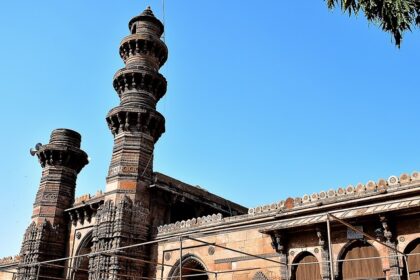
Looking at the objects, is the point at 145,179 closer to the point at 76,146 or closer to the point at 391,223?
the point at 76,146

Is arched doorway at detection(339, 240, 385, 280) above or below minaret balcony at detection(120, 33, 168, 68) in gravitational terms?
below

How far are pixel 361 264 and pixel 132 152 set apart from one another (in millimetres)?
10124

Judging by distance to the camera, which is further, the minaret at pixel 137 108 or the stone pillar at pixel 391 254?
the minaret at pixel 137 108

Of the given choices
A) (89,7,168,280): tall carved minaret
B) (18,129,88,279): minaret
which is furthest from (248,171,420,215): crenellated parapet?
(18,129,88,279): minaret

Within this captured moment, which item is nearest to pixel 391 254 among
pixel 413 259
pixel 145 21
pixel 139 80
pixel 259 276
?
pixel 413 259

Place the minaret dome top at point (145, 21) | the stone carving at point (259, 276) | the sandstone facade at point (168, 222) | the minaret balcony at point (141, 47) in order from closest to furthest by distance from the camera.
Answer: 1. the sandstone facade at point (168, 222)
2. the stone carving at point (259, 276)
3. the minaret balcony at point (141, 47)
4. the minaret dome top at point (145, 21)

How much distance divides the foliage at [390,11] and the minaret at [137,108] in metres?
12.0

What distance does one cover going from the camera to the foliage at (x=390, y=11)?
354 inches

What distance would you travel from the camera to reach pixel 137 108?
2062 centimetres

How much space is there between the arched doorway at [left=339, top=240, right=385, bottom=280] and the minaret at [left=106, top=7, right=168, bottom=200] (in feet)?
28.2

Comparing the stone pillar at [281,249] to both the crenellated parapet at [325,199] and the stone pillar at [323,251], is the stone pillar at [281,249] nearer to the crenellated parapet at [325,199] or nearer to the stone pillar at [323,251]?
the crenellated parapet at [325,199]

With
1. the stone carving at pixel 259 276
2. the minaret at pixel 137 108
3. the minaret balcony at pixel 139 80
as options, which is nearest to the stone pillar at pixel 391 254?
the stone carving at pixel 259 276

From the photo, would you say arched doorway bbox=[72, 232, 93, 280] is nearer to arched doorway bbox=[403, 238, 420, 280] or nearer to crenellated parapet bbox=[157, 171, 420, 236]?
crenellated parapet bbox=[157, 171, 420, 236]

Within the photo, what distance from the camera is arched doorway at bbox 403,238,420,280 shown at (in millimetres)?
12797
